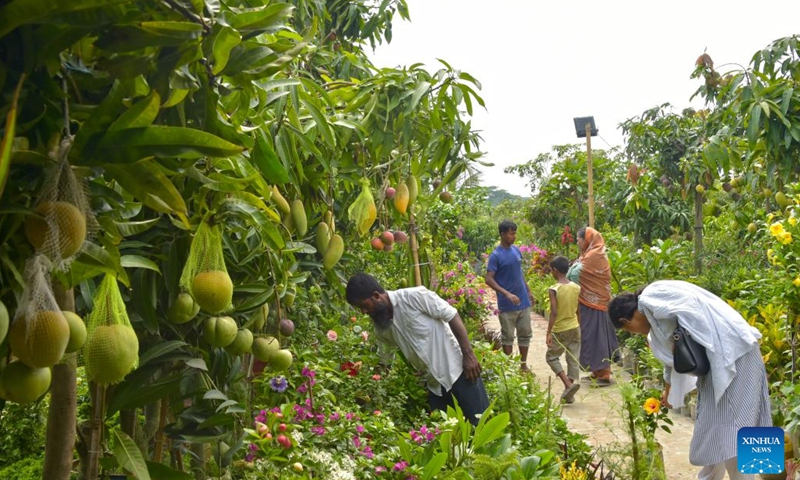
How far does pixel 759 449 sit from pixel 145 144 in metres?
2.68

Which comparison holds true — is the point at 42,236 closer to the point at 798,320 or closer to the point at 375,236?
the point at 375,236

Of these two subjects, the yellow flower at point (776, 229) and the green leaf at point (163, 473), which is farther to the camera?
the yellow flower at point (776, 229)

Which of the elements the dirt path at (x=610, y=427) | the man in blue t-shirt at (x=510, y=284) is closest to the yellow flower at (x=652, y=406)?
the dirt path at (x=610, y=427)

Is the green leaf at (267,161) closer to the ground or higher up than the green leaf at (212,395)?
higher up

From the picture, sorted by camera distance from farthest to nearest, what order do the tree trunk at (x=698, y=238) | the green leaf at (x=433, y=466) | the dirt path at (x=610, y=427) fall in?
the tree trunk at (x=698, y=238) < the dirt path at (x=610, y=427) < the green leaf at (x=433, y=466)

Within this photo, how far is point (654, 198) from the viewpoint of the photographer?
370 inches

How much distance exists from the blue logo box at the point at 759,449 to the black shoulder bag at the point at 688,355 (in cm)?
32

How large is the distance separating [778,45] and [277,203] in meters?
4.31

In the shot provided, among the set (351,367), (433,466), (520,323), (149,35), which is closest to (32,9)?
(149,35)

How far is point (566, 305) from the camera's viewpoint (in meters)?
5.79

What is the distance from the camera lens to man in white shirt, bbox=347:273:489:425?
3.41 meters

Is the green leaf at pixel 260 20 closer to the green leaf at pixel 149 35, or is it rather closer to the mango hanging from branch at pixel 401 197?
the green leaf at pixel 149 35

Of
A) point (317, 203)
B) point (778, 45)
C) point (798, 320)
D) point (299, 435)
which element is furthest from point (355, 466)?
point (778, 45)

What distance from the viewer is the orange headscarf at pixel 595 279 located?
5.78 m
